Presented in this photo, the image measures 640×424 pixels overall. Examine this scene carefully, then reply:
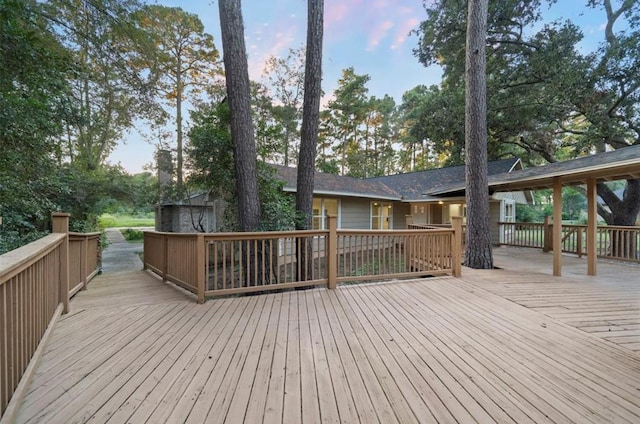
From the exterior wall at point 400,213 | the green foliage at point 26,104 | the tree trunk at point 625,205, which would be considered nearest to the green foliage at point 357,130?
the exterior wall at point 400,213

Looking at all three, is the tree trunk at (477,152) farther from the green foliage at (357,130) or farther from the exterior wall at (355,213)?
the green foliage at (357,130)

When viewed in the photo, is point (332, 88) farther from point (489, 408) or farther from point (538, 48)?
point (489, 408)

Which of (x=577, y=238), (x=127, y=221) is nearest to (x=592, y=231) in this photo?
(x=577, y=238)

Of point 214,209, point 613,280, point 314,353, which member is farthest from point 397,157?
point 314,353

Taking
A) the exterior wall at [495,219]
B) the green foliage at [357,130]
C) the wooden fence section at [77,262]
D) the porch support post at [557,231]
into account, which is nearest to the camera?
the wooden fence section at [77,262]

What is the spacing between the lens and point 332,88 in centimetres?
1897

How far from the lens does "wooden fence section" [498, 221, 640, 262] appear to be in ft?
21.1

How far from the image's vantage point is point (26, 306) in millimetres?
1900

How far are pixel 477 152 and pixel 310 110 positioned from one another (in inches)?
154

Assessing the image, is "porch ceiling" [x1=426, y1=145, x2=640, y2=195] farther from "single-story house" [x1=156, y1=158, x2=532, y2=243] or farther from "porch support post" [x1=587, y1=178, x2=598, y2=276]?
"single-story house" [x1=156, y1=158, x2=532, y2=243]

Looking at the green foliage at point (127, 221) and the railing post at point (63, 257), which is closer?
the railing post at point (63, 257)

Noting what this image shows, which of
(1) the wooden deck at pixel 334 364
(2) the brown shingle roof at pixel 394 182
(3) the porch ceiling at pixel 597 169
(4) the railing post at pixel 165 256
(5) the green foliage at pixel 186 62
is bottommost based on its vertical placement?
(1) the wooden deck at pixel 334 364

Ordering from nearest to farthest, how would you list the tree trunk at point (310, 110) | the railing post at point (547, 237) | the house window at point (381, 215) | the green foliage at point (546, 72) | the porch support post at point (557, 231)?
the tree trunk at point (310, 110) < the porch support post at point (557, 231) < the green foliage at point (546, 72) < the railing post at point (547, 237) < the house window at point (381, 215)

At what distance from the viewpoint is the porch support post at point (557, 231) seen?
4.99m
